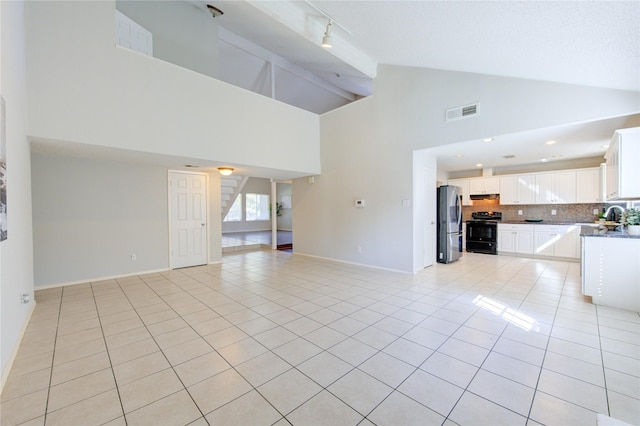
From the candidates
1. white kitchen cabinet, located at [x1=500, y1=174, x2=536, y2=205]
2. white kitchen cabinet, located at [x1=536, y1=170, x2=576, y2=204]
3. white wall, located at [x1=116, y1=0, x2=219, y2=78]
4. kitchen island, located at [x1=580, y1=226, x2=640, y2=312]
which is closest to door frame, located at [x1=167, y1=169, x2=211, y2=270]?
white wall, located at [x1=116, y1=0, x2=219, y2=78]

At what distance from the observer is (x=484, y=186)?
24.1ft

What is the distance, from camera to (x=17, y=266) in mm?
2596

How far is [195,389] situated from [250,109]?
4.56 metres

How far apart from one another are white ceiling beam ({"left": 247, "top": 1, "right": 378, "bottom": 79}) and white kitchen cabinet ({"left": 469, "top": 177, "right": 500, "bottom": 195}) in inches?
187

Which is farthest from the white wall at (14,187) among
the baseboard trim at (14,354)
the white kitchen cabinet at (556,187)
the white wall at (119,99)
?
the white kitchen cabinet at (556,187)

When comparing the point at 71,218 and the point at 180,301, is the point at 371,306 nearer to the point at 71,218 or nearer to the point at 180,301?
the point at 180,301

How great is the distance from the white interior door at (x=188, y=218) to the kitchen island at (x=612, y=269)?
263 inches

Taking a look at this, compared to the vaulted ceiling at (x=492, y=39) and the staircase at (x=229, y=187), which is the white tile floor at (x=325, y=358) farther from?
the staircase at (x=229, y=187)

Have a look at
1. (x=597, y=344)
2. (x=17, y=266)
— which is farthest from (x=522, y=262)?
(x=17, y=266)

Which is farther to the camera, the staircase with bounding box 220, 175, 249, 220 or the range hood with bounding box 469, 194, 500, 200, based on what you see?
the range hood with bounding box 469, 194, 500, 200

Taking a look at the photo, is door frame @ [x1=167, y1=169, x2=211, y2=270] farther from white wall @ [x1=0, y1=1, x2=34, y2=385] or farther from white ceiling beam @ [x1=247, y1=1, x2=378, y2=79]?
white ceiling beam @ [x1=247, y1=1, x2=378, y2=79]

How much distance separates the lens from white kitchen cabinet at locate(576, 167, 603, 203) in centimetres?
→ 575

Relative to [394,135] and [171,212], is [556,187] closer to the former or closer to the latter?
[394,135]

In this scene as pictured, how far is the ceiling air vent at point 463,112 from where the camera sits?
4.15 meters
